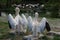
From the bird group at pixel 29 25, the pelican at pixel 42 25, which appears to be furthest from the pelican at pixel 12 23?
the pelican at pixel 42 25

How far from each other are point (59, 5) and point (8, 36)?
27.0ft

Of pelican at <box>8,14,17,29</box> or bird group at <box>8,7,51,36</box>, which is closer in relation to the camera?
bird group at <box>8,7,51,36</box>

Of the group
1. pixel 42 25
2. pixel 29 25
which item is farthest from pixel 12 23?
pixel 42 25

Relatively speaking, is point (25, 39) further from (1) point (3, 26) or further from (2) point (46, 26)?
(1) point (3, 26)

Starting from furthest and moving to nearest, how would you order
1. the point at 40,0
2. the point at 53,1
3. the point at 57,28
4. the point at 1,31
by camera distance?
1. the point at 40,0
2. the point at 53,1
3. the point at 57,28
4. the point at 1,31

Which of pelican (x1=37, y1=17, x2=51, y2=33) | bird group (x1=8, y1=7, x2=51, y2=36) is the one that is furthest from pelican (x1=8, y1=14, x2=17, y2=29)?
pelican (x1=37, y1=17, x2=51, y2=33)

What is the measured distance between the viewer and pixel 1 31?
781 cm

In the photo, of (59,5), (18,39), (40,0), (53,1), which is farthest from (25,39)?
(40,0)

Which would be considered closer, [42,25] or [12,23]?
[42,25]

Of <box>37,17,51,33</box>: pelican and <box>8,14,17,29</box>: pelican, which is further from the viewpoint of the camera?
<box>8,14,17,29</box>: pelican

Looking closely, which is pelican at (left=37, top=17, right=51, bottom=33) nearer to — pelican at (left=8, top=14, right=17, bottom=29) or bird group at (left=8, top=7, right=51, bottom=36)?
bird group at (left=8, top=7, right=51, bottom=36)

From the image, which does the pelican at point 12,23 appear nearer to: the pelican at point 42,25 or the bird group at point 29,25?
the bird group at point 29,25

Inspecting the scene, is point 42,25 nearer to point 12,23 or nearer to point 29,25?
point 29,25

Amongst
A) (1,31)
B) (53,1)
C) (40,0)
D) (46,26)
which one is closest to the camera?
(46,26)
